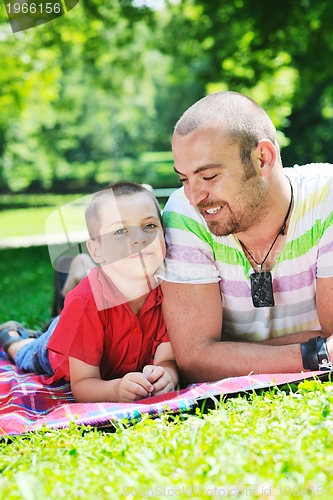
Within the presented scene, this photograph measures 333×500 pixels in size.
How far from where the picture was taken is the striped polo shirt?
346 cm

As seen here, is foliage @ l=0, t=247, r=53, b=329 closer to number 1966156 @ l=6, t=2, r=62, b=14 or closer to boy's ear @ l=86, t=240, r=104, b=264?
boy's ear @ l=86, t=240, r=104, b=264

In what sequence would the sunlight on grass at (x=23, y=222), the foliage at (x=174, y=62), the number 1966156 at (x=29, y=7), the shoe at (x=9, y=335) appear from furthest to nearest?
the sunlight on grass at (x=23, y=222), the foliage at (x=174, y=62), the number 1966156 at (x=29, y=7), the shoe at (x=9, y=335)

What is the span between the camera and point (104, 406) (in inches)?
123

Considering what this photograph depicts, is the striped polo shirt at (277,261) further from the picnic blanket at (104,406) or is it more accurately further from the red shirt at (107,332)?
the picnic blanket at (104,406)

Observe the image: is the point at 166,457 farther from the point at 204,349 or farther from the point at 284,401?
the point at 204,349

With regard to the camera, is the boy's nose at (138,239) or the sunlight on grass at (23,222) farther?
the sunlight on grass at (23,222)

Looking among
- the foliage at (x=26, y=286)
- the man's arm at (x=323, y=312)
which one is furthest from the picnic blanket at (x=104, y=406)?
the foliage at (x=26, y=286)

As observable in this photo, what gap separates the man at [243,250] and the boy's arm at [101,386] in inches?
10.8

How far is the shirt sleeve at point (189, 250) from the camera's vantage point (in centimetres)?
348

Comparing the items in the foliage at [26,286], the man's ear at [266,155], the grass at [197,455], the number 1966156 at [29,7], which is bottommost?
the foliage at [26,286]

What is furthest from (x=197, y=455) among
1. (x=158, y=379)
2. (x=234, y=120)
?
(x=234, y=120)

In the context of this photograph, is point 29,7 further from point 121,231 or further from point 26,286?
→ point 121,231

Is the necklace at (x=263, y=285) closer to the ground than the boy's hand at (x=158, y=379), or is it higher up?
higher up

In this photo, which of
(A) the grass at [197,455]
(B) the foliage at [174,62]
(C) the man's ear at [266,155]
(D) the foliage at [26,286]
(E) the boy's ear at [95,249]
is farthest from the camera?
(B) the foliage at [174,62]
